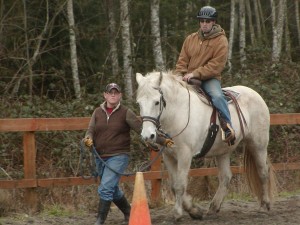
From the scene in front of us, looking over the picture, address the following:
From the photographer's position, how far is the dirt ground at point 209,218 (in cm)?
825

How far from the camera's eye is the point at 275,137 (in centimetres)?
1285

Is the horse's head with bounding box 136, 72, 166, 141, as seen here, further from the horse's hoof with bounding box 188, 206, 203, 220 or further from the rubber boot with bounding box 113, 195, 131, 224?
the horse's hoof with bounding box 188, 206, 203, 220

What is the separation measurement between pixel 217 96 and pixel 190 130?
0.59 m

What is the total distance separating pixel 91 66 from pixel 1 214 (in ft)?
43.6

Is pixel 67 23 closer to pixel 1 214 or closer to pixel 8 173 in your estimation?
pixel 8 173

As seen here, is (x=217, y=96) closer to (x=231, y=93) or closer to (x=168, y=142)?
(x=231, y=93)

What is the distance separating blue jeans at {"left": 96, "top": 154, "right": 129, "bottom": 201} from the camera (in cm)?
764

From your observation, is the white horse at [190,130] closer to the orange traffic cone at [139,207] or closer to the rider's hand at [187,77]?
the rider's hand at [187,77]

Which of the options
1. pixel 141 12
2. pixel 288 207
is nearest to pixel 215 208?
pixel 288 207

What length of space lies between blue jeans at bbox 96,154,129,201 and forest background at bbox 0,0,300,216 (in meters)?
2.09

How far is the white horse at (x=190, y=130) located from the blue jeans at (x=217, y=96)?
0.12 metres

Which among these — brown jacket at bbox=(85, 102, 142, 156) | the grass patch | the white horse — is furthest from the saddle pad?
the grass patch

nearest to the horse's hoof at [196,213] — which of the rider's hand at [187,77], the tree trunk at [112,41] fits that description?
the rider's hand at [187,77]

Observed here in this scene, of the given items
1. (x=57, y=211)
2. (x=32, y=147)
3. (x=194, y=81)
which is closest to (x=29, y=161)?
(x=32, y=147)
